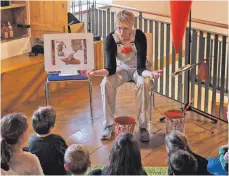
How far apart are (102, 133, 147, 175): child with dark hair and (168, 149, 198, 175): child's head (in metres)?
0.16

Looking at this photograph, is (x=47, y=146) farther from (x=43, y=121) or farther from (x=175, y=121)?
(x=175, y=121)

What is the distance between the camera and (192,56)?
4.39m

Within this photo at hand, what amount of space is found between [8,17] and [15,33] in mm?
186

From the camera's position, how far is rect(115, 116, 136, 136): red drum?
341cm

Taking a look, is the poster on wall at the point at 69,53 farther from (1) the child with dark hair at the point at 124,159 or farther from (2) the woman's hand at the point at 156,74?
(1) the child with dark hair at the point at 124,159

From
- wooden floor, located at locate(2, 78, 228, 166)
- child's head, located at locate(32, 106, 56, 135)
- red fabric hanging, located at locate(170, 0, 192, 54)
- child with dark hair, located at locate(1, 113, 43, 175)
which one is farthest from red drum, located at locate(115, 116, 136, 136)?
red fabric hanging, located at locate(170, 0, 192, 54)

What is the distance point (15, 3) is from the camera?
4.55 metres

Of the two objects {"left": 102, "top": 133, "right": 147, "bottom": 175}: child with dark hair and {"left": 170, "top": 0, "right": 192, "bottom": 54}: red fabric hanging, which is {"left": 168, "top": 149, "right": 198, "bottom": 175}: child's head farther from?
{"left": 170, "top": 0, "right": 192, "bottom": 54}: red fabric hanging

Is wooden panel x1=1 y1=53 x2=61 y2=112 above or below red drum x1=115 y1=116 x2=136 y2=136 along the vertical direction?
above

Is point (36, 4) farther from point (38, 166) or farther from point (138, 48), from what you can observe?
point (38, 166)

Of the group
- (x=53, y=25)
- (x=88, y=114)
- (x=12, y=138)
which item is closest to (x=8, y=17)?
(x=53, y=25)

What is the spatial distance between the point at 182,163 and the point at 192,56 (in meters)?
2.51

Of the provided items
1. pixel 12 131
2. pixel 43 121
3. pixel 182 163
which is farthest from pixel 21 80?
Result: pixel 182 163

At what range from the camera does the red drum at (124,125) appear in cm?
341
